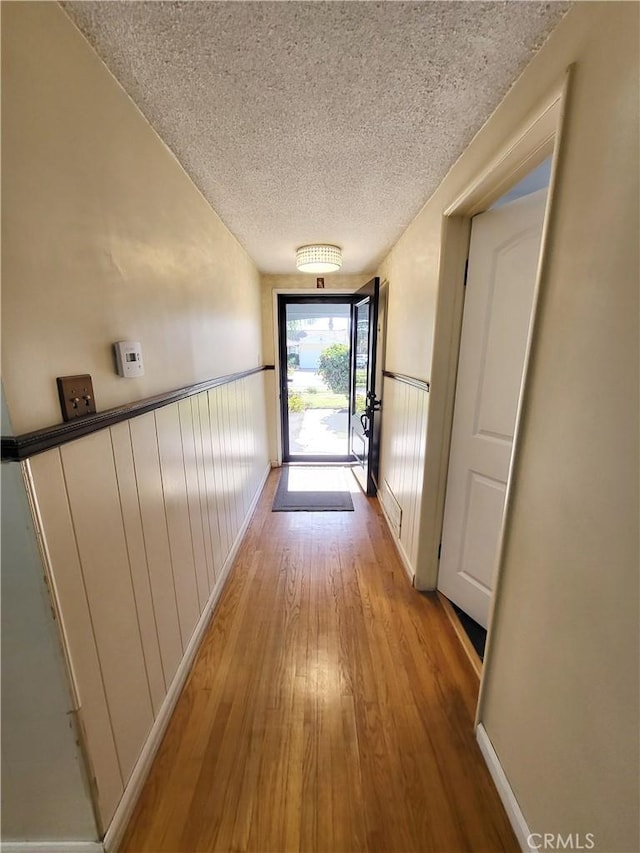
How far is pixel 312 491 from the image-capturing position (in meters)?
3.24

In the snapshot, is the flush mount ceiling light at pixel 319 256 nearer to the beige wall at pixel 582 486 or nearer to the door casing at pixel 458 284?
the door casing at pixel 458 284

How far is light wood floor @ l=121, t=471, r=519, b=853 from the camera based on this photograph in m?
0.93

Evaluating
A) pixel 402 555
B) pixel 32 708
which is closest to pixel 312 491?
pixel 402 555

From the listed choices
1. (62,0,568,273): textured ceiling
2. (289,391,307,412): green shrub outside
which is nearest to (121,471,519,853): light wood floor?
(62,0,568,273): textured ceiling

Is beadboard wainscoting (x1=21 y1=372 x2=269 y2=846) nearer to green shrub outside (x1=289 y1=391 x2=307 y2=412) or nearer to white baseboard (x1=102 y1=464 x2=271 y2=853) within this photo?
white baseboard (x1=102 y1=464 x2=271 y2=853)

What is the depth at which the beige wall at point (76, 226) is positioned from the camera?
0.65 m

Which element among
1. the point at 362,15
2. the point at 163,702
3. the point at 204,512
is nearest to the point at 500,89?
the point at 362,15

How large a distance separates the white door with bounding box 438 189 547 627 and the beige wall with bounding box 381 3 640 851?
15.0 inches

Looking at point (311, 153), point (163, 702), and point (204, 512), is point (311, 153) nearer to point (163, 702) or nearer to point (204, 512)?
point (204, 512)

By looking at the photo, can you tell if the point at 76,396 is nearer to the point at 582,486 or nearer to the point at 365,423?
the point at 582,486

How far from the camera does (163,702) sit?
1.18m

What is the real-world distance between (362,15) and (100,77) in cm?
73

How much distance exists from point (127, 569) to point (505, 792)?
1362 mm

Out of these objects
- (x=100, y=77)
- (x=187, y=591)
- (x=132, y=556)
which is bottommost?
(x=187, y=591)
